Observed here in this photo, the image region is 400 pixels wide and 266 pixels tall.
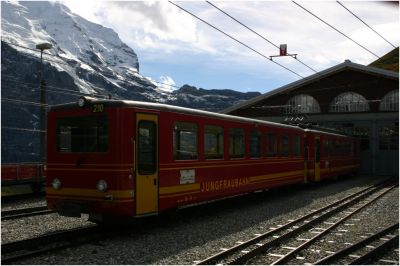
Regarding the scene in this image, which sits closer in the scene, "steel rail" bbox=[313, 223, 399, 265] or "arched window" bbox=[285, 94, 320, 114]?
"steel rail" bbox=[313, 223, 399, 265]

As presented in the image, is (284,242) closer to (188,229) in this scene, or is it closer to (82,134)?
(188,229)

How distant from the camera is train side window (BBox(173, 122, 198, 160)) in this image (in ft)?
40.4

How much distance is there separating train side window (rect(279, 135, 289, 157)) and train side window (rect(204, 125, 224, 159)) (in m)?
5.43

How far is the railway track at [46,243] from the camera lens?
9026mm

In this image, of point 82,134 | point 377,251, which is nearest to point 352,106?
point 377,251

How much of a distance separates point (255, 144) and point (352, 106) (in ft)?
94.2

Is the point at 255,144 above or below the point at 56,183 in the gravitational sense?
above

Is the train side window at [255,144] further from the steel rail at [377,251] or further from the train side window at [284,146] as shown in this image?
the steel rail at [377,251]

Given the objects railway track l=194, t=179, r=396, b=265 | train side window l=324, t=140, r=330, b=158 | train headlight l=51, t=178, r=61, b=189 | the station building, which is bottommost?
railway track l=194, t=179, r=396, b=265

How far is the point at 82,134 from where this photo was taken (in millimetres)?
11500

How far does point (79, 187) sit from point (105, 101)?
206 centimetres

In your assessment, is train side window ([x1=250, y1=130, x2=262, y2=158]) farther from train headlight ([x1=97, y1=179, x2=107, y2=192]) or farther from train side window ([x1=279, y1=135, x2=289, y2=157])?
train headlight ([x1=97, y1=179, x2=107, y2=192])

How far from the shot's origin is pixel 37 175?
67.7ft

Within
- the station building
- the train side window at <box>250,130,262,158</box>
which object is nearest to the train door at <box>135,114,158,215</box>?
the train side window at <box>250,130,262,158</box>
